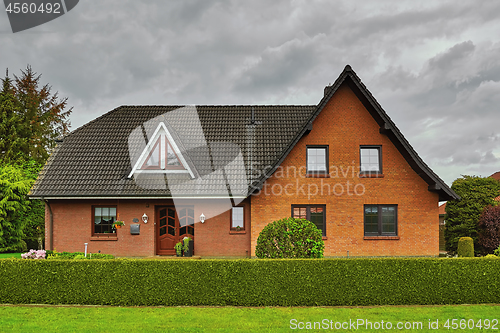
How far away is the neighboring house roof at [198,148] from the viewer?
15133 millimetres

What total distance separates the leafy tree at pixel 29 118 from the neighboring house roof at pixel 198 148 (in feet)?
39.4

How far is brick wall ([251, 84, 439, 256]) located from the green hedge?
233 inches

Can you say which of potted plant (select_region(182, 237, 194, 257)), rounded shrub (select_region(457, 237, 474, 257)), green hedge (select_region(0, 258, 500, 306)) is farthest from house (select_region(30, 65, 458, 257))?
green hedge (select_region(0, 258, 500, 306))

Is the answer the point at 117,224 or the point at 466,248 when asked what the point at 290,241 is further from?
the point at 466,248

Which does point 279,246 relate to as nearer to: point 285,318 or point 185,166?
point 285,318

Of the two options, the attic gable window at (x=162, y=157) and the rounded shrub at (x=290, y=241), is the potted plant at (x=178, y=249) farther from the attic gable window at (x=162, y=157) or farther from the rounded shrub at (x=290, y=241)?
the rounded shrub at (x=290, y=241)

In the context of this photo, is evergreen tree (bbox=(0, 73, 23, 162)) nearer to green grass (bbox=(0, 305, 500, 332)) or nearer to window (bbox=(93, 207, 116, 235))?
window (bbox=(93, 207, 116, 235))

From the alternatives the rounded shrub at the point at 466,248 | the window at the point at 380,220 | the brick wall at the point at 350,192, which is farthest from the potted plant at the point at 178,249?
the rounded shrub at the point at 466,248

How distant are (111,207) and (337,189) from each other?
1044 cm

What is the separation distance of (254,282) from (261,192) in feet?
21.3

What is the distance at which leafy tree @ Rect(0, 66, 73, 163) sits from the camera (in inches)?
1049

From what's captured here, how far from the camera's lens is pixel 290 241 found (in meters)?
10.2

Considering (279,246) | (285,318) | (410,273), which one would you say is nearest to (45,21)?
(279,246)

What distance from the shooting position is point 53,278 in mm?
9328
